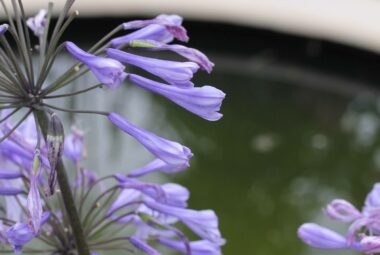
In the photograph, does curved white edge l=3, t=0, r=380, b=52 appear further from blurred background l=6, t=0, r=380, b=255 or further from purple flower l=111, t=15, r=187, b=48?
purple flower l=111, t=15, r=187, b=48

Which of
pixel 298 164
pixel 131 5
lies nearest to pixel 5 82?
pixel 298 164

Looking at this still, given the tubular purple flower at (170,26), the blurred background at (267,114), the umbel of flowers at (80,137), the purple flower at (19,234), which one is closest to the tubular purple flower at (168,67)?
the umbel of flowers at (80,137)

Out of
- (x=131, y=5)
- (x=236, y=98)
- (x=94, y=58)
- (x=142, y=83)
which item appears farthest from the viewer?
(x=131, y=5)

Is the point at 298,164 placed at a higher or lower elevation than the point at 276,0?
lower

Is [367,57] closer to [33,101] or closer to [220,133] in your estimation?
[220,133]

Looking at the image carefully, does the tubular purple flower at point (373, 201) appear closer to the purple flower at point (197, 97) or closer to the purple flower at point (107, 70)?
the purple flower at point (197, 97)

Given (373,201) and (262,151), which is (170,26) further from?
(262,151)
